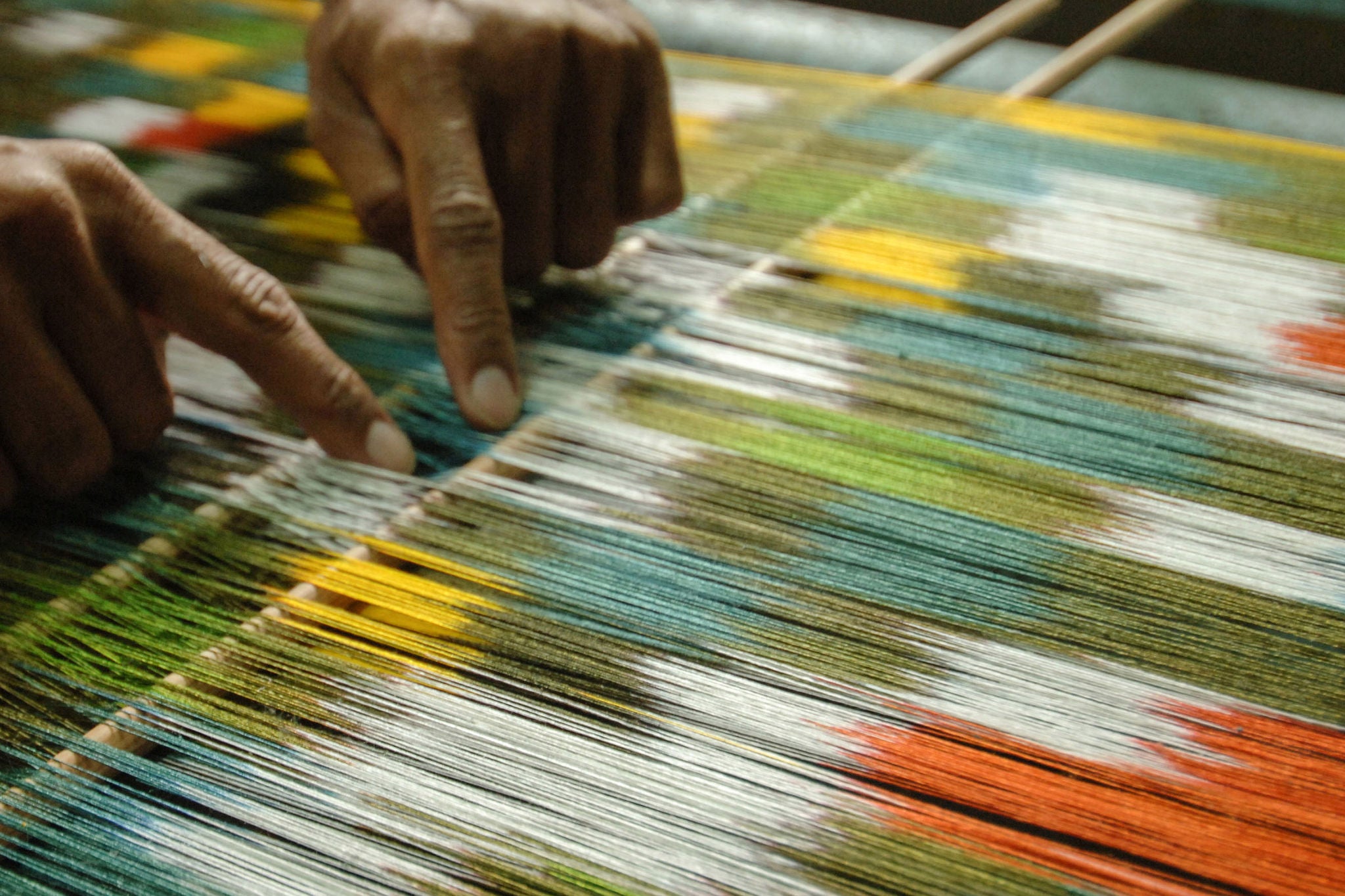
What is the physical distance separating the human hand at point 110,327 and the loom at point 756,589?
4 cm

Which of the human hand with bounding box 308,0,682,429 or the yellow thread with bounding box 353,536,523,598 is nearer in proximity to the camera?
the yellow thread with bounding box 353,536,523,598

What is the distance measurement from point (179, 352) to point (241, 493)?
0.84 feet

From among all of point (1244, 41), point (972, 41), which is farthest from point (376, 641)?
point (1244, 41)

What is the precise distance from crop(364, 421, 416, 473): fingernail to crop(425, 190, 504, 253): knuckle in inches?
6.5

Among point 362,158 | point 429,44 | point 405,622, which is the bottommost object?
point 405,622

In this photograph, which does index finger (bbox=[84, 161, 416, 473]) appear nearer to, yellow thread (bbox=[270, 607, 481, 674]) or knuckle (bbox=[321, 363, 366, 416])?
knuckle (bbox=[321, 363, 366, 416])

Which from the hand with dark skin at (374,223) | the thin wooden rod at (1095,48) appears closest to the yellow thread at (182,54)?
the hand with dark skin at (374,223)

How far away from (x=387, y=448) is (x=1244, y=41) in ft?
5.09

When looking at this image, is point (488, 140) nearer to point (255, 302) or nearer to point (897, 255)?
point (255, 302)

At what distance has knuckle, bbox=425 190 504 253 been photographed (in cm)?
94

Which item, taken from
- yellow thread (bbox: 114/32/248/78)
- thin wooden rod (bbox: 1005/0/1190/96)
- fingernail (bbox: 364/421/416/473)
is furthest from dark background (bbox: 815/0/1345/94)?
fingernail (bbox: 364/421/416/473)

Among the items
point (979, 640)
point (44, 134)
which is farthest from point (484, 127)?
point (44, 134)

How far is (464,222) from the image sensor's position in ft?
3.08

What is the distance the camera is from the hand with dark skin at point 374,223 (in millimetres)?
808
